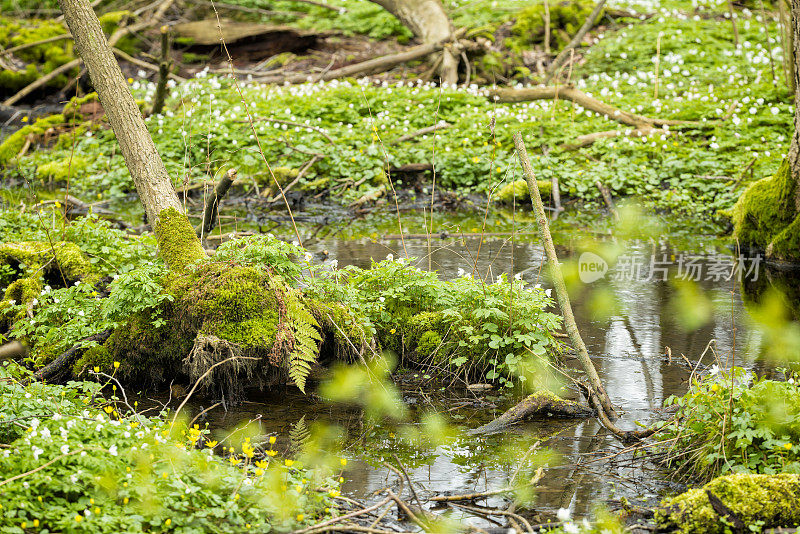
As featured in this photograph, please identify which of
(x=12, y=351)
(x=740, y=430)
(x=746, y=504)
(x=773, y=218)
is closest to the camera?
(x=746, y=504)

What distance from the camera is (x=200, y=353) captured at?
554 centimetres

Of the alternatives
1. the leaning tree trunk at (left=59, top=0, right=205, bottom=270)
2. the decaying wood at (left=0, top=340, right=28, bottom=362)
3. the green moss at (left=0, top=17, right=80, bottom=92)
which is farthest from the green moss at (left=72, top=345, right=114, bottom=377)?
the green moss at (left=0, top=17, right=80, bottom=92)

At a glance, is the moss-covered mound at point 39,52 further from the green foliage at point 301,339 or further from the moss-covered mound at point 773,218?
the moss-covered mound at point 773,218

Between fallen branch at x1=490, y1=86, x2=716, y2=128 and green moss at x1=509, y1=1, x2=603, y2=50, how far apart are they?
3558 millimetres

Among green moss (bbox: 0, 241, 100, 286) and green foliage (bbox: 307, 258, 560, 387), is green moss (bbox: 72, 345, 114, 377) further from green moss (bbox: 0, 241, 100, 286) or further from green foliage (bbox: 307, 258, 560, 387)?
green foliage (bbox: 307, 258, 560, 387)

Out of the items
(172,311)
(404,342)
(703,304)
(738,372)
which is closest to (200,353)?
(172,311)

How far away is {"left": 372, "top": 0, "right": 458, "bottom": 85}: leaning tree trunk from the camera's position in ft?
51.6

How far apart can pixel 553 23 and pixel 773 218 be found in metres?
10.6

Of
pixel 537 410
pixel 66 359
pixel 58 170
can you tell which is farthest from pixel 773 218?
pixel 58 170

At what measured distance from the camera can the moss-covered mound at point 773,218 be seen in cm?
932

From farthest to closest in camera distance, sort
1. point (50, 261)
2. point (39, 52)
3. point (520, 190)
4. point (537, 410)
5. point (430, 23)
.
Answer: point (39, 52), point (430, 23), point (520, 190), point (50, 261), point (537, 410)

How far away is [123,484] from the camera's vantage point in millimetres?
3439

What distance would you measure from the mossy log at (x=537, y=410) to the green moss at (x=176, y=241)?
281 cm

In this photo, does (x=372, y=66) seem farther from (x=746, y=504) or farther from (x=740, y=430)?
(x=746, y=504)
